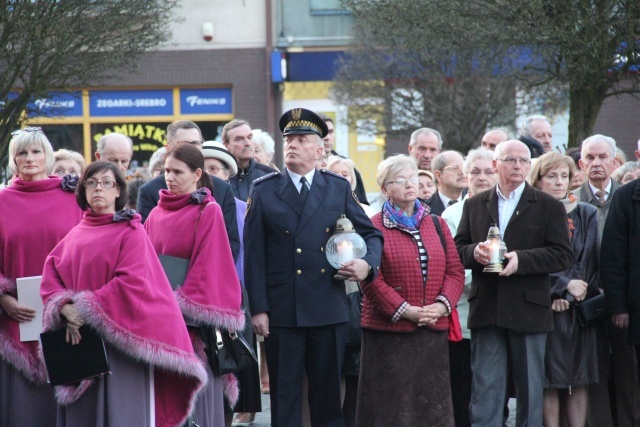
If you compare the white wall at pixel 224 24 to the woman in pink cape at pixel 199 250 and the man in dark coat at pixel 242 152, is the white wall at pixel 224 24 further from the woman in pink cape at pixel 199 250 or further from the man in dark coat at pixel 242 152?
the woman in pink cape at pixel 199 250

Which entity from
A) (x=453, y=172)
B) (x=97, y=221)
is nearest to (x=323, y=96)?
(x=453, y=172)

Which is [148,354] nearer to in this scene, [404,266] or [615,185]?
[404,266]

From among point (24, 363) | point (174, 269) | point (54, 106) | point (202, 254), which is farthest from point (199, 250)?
point (54, 106)

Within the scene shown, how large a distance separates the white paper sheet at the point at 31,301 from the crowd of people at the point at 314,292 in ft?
0.18

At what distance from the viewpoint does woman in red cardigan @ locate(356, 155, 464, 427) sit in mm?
7316

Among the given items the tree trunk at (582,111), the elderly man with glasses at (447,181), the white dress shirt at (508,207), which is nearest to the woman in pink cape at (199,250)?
the white dress shirt at (508,207)

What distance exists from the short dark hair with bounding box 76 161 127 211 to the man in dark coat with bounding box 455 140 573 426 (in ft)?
8.41

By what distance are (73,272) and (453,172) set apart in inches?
178

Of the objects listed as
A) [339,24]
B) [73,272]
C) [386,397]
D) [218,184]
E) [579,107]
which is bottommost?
[386,397]

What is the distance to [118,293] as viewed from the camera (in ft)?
19.9

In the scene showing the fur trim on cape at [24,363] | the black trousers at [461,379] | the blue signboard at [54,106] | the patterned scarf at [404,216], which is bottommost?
the black trousers at [461,379]

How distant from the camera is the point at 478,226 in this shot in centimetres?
794

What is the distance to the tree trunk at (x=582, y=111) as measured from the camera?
14180mm

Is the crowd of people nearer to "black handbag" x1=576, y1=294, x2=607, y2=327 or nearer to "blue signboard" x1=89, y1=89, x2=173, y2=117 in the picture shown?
"black handbag" x1=576, y1=294, x2=607, y2=327
